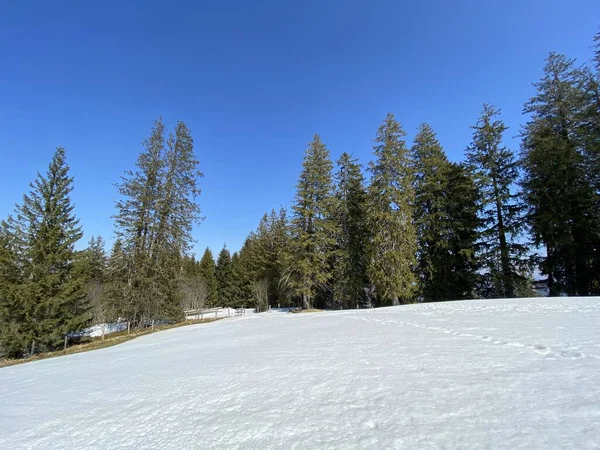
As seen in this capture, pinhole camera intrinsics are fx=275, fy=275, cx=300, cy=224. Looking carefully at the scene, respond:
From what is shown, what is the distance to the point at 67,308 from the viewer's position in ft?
54.2

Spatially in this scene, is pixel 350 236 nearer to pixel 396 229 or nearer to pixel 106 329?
pixel 396 229

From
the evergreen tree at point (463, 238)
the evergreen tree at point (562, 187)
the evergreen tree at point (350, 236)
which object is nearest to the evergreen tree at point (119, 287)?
the evergreen tree at point (350, 236)

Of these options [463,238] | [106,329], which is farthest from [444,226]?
[106,329]

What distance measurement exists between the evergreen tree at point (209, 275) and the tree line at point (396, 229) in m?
30.7

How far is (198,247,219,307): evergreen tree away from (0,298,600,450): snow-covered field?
152 feet

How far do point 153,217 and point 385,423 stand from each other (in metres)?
19.0

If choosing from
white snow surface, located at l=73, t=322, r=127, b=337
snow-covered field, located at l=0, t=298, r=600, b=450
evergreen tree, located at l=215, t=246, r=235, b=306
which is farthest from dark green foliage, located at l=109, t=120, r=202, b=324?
evergreen tree, located at l=215, t=246, r=235, b=306

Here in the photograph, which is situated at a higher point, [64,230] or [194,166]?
[194,166]

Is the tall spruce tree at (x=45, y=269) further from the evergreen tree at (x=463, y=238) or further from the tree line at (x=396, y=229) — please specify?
the evergreen tree at (x=463, y=238)

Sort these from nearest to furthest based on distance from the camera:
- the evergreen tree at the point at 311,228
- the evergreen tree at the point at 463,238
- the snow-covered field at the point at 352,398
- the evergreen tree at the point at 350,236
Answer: the snow-covered field at the point at 352,398 → the evergreen tree at the point at 463,238 → the evergreen tree at the point at 311,228 → the evergreen tree at the point at 350,236

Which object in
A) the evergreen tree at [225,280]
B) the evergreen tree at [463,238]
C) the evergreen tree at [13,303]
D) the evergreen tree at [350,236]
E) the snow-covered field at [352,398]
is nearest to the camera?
the snow-covered field at [352,398]

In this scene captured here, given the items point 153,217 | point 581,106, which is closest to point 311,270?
point 153,217

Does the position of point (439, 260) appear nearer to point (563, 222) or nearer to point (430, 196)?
point (430, 196)

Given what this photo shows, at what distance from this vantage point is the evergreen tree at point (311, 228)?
20141 mm
